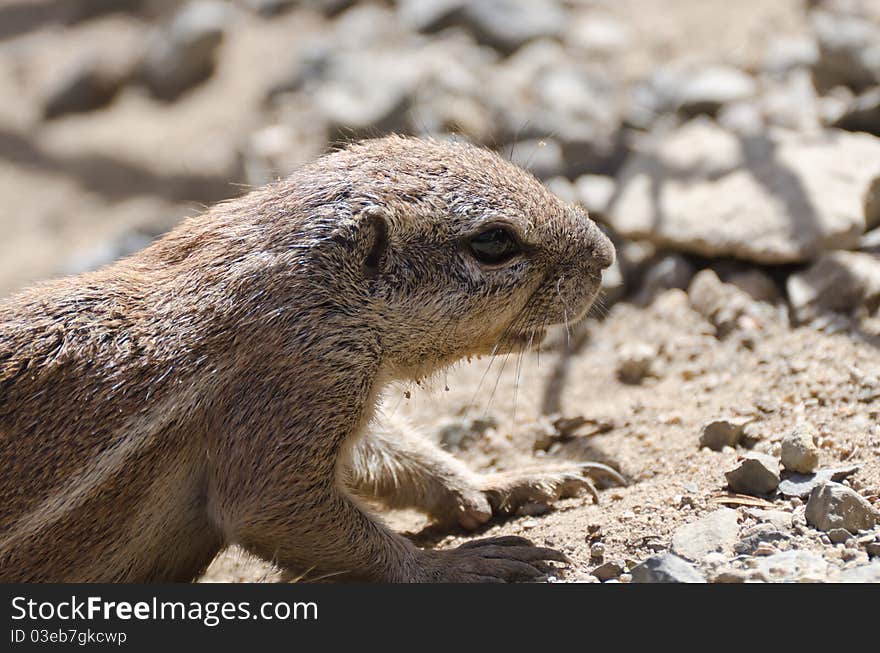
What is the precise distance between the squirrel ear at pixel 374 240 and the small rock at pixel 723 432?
1.84 m

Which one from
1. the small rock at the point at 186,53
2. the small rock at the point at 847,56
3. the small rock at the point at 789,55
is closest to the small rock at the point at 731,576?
the small rock at the point at 847,56

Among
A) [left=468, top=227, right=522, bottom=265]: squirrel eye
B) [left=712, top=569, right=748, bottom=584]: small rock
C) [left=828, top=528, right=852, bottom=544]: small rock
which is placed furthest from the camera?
[left=468, top=227, right=522, bottom=265]: squirrel eye

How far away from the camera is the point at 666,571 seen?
3.62 m

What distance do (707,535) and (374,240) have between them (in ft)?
6.12

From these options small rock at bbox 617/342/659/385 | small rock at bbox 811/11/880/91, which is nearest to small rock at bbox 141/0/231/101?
small rock at bbox 811/11/880/91

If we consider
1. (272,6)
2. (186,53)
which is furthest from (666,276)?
(272,6)

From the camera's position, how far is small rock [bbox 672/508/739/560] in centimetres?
392

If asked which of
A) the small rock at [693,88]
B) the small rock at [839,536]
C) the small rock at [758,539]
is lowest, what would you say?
the small rock at [693,88]

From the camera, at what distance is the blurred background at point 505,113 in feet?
21.9

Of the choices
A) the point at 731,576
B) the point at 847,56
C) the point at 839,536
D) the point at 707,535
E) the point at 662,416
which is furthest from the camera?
the point at 847,56

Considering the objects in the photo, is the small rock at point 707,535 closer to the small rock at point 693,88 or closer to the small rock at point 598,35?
the small rock at point 693,88

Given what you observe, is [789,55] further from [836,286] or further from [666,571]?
[666,571]

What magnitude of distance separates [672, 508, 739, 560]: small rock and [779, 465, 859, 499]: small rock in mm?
293

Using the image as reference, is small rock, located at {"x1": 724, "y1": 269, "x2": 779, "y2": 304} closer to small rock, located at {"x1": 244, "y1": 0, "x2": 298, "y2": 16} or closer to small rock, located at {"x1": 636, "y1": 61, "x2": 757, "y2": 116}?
small rock, located at {"x1": 636, "y1": 61, "x2": 757, "y2": 116}
